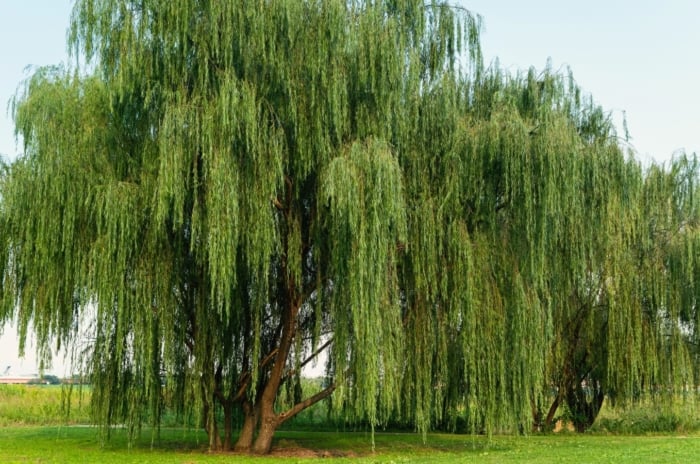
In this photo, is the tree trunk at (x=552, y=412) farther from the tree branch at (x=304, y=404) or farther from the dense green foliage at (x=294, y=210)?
the tree branch at (x=304, y=404)

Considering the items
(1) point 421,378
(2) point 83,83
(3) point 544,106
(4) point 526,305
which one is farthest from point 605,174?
(2) point 83,83

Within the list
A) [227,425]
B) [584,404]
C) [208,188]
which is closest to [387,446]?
[227,425]

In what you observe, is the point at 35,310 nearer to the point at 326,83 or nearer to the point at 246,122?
the point at 246,122

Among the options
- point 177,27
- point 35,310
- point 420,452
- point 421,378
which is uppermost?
point 177,27

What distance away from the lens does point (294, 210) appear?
47.3ft

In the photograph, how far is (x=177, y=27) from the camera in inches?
516

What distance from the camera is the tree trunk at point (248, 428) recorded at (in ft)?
51.7

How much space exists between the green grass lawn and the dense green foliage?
2.63 feet

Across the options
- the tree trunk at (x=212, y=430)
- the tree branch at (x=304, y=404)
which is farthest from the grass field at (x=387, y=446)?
the tree branch at (x=304, y=404)

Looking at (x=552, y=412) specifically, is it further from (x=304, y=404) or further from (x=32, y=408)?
(x=32, y=408)

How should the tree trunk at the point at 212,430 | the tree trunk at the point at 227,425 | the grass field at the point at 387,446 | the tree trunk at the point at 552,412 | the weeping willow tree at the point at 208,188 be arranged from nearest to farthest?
1. the weeping willow tree at the point at 208,188
2. the grass field at the point at 387,446
3. the tree trunk at the point at 212,430
4. the tree trunk at the point at 227,425
5. the tree trunk at the point at 552,412

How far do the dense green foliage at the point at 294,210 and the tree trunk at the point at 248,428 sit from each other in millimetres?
45

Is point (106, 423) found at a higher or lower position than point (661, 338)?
lower

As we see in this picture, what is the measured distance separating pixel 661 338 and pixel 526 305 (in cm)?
805
